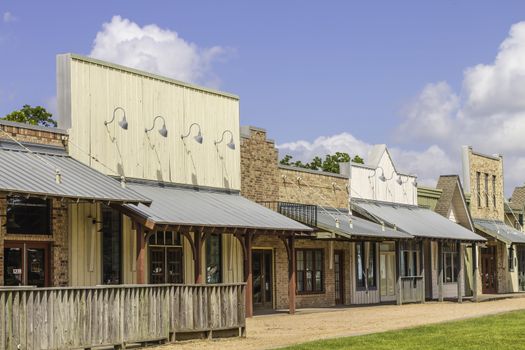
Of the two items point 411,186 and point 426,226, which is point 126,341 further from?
point 411,186

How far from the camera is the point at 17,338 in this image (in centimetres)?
1581

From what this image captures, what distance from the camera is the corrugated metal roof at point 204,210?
2425cm

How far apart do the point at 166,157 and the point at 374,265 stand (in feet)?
45.5

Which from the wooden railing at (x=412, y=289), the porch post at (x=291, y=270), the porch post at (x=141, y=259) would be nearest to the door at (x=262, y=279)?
the porch post at (x=291, y=270)

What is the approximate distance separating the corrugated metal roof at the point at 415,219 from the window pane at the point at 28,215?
16.5 meters

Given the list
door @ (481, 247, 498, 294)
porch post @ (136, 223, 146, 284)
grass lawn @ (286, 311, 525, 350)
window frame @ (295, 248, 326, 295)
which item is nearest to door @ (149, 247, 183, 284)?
porch post @ (136, 223, 146, 284)

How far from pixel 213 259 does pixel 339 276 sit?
9074 mm

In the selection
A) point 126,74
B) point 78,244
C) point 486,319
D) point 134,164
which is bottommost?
point 486,319

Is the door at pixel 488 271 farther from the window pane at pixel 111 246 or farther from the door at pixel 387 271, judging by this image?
the window pane at pixel 111 246

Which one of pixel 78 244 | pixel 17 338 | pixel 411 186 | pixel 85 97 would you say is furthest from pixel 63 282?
pixel 411 186

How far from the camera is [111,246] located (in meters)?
24.8

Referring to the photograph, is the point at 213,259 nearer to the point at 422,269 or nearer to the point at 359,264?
the point at 359,264

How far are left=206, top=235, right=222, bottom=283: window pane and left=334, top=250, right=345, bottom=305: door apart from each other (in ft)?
27.8

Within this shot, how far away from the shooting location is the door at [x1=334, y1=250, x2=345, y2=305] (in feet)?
121
